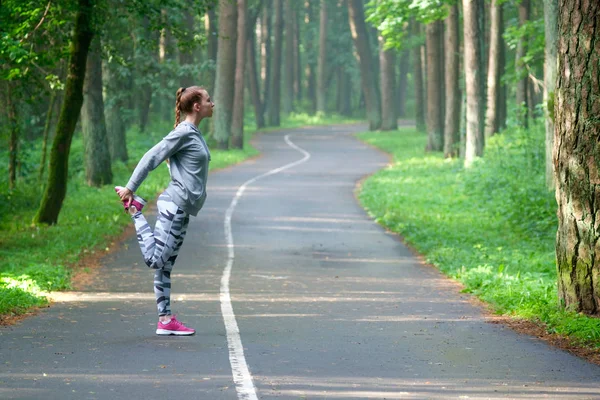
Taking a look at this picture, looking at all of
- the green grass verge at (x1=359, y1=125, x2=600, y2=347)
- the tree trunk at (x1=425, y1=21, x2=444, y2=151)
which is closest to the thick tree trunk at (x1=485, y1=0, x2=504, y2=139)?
the green grass verge at (x1=359, y1=125, x2=600, y2=347)

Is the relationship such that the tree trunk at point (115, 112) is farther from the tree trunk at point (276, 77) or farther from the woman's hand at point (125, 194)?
the tree trunk at point (276, 77)

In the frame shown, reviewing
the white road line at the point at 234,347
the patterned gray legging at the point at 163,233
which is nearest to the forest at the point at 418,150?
the white road line at the point at 234,347

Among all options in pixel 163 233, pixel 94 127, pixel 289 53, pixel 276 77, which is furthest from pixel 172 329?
pixel 289 53

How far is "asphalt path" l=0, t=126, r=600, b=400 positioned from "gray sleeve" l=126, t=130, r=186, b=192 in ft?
4.93

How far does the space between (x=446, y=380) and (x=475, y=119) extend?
83.1ft

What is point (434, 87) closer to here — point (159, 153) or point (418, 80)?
point (418, 80)

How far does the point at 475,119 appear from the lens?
107 feet

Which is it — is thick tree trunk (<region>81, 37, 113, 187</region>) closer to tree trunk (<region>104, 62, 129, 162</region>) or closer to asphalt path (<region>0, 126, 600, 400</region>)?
tree trunk (<region>104, 62, 129, 162</region>)

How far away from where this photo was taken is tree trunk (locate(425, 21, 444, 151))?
135ft

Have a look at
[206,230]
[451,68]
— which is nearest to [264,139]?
[451,68]

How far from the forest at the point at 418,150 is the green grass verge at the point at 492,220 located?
47mm

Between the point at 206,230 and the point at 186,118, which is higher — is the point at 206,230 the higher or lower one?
the lower one

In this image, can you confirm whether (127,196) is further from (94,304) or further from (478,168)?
(478,168)

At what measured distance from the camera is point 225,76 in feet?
149
